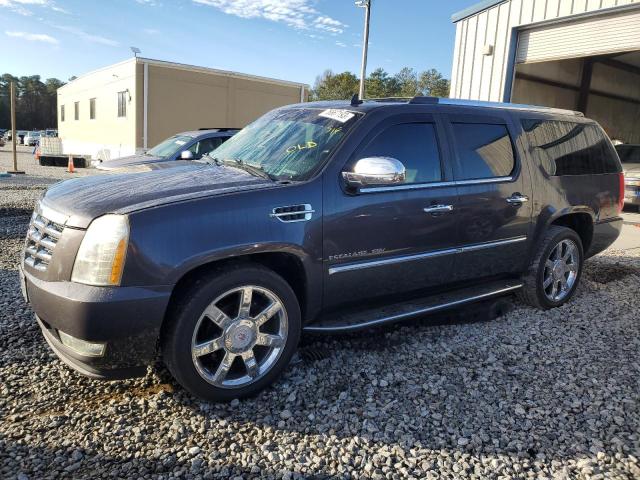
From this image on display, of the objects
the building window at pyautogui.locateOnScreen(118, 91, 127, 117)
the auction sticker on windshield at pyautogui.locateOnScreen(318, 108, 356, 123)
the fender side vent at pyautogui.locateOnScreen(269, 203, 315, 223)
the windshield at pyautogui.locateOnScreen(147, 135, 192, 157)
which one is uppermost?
the building window at pyautogui.locateOnScreen(118, 91, 127, 117)

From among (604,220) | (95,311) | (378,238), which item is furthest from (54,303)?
(604,220)

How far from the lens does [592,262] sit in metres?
6.95

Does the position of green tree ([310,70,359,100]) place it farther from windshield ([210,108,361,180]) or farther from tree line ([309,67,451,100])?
windshield ([210,108,361,180])

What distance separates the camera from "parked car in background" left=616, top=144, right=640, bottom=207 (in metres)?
11.7

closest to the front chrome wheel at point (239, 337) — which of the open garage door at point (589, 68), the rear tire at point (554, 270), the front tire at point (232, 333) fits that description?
the front tire at point (232, 333)

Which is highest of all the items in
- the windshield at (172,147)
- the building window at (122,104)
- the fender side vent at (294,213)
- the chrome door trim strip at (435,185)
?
the building window at (122,104)

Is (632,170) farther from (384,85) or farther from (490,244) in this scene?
(384,85)

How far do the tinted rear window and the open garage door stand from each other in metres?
6.58

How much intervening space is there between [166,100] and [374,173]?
70.6ft

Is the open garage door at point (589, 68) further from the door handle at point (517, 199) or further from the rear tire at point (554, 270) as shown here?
the door handle at point (517, 199)

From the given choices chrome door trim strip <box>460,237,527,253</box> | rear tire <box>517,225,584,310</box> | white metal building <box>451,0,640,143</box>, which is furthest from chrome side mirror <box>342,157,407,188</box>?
white metal building <box>451,0,640,143</box>

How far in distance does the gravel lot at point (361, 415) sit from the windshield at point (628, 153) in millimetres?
11090

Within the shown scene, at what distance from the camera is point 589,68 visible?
62.4ft

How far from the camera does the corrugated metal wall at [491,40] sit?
11.1 metres
